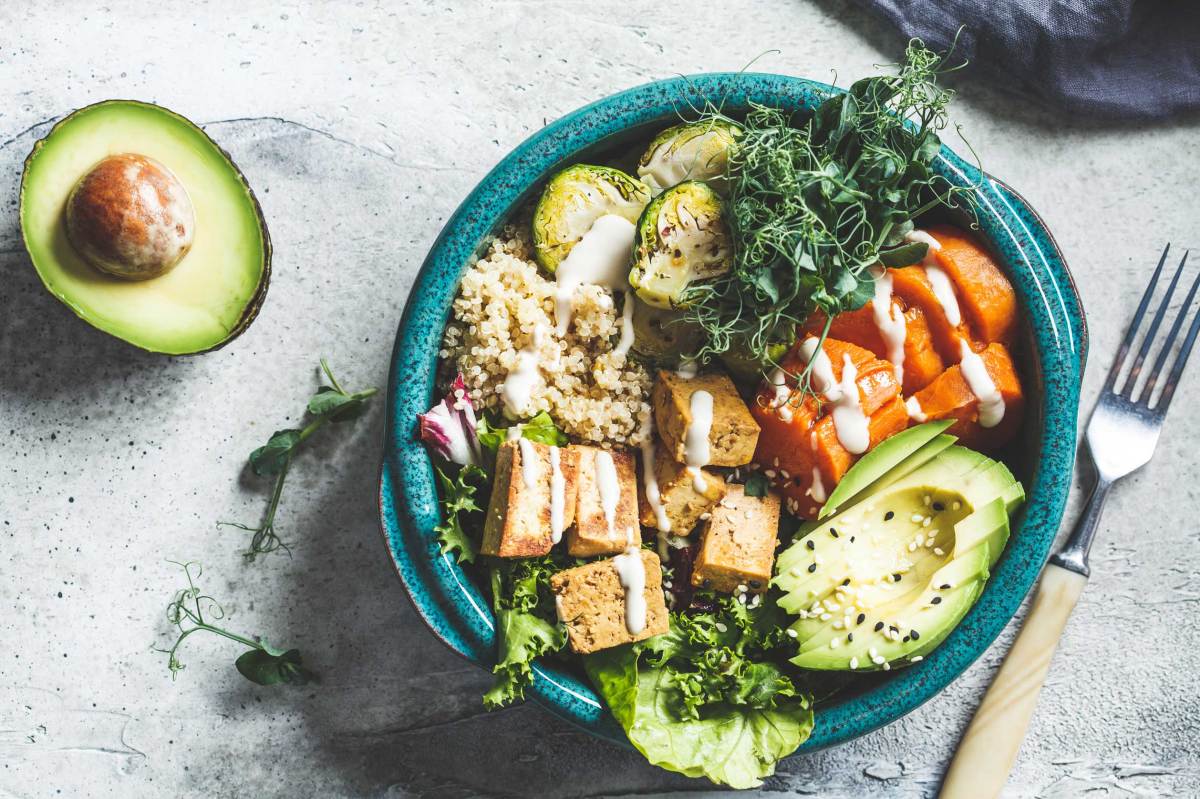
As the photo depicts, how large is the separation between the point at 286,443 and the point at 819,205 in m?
1.50

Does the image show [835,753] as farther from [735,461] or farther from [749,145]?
[749,145]

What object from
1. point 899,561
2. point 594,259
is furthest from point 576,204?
point 899,561

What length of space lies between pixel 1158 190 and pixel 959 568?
4.35ft

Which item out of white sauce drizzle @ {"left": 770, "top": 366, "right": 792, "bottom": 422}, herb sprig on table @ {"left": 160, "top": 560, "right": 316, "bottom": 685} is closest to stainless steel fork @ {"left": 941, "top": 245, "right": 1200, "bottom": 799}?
white sauce drizzle @ {"left": 770, "top": 366, "right": 792, "bottom": 422}

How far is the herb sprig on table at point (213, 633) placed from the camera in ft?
8.41

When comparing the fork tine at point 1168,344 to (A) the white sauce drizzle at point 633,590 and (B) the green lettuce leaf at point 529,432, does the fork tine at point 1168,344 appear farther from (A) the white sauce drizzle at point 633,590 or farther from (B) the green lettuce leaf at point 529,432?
(B) the green lettuce leaf at point 529,432

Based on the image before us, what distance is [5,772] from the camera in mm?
2648

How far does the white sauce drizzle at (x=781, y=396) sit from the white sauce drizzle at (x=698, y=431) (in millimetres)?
185

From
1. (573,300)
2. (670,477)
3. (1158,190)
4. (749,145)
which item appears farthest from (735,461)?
(1158,190)

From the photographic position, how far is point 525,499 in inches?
84.5

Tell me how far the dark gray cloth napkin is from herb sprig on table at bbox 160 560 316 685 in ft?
7.97

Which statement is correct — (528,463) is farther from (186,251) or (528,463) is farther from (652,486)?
(186,251)

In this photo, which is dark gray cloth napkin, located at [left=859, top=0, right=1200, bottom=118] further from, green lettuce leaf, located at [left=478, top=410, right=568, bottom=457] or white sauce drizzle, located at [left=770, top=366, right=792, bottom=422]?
green lettuce leaf, located at [left=478, top=410, right=568, bottom=457]

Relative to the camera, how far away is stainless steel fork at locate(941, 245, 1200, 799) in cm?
256
